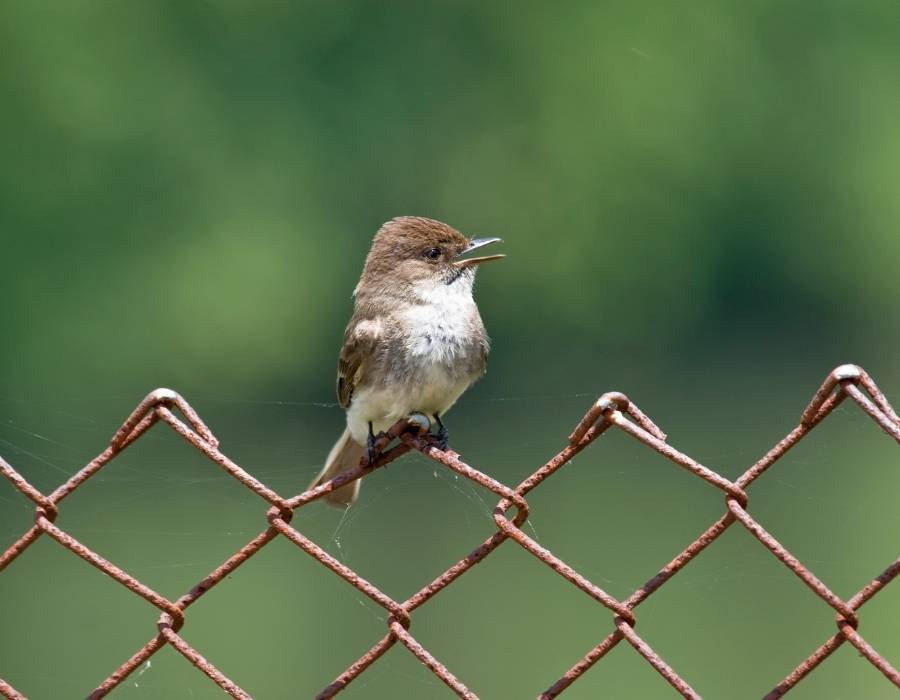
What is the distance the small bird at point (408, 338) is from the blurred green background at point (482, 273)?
4.16 meters

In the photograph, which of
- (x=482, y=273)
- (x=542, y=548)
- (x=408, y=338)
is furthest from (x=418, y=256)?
(x=482, y=273)

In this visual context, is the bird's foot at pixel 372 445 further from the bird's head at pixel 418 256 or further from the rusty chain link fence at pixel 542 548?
the rusty chain link fence at pixel 542 548

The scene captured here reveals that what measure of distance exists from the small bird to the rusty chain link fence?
1357mm

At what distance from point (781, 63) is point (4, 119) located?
8261mm

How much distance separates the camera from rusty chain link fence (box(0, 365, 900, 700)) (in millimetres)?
2254

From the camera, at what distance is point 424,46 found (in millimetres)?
18859

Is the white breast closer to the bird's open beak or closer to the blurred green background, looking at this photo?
the bird's open beak

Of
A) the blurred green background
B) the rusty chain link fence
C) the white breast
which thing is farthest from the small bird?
the blurred green background

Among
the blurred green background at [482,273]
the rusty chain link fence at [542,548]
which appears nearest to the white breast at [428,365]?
the rusty chain link fence at [542,548]

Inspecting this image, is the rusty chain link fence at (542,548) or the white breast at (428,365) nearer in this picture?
the rusty chain link fence at (542,548)

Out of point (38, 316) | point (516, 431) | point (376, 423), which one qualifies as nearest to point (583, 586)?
point (376, 423)

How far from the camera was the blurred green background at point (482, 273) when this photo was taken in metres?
9.43

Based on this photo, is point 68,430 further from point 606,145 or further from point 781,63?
point 781,63

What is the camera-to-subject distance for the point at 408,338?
4137mm
